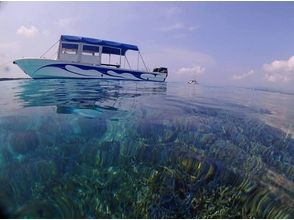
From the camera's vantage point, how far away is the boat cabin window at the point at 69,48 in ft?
82.5

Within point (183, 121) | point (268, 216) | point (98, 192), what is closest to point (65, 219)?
point (98, 192)

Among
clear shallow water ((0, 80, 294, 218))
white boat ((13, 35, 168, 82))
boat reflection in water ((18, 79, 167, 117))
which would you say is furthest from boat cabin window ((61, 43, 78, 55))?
clear shallow water ((0, 80, 294, 218))

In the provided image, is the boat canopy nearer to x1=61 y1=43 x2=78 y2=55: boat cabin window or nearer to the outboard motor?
x1=61 y1=43 x2=78 y2=55: boat cabin window

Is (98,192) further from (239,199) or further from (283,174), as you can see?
(283,174)

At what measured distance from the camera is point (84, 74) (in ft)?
83.5

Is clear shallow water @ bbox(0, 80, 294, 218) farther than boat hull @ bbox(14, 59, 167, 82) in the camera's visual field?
No

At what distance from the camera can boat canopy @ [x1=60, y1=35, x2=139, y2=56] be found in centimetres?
2491

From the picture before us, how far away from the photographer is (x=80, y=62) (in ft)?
83.0

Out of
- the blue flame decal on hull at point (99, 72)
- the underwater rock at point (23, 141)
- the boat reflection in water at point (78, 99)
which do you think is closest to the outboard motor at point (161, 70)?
the blue flame decal on hull at point (99, 72)

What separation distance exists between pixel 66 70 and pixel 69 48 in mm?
2957

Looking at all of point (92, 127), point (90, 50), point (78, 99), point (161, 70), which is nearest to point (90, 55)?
point (90, 50)

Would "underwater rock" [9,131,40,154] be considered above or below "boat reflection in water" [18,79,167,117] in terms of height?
below

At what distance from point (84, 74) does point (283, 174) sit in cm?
2419

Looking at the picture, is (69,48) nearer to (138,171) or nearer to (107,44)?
(107,44)
